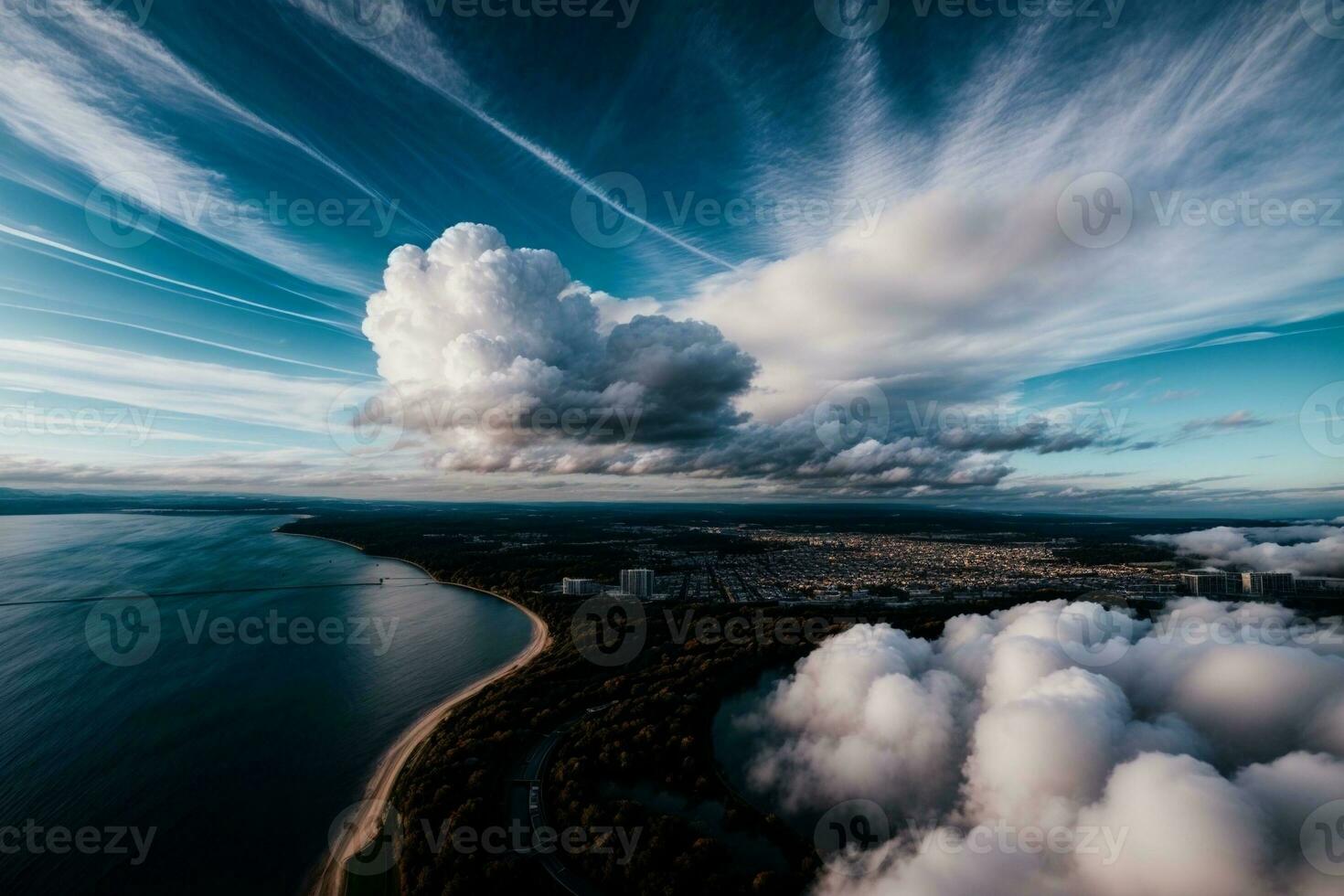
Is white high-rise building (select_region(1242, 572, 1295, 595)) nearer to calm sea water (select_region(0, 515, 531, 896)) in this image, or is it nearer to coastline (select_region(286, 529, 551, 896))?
coastline (select_region(286, 529, 551, 896))

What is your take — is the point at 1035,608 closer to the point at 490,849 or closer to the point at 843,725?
the point at 843,725

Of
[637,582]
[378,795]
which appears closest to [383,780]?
[378,795]

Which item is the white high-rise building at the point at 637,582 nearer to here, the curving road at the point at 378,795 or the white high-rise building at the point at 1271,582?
the curving road at the point at 378,795

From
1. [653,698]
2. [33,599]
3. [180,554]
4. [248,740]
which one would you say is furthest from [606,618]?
[180,554]

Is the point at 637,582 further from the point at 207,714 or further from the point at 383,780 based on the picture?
the point at 383,780

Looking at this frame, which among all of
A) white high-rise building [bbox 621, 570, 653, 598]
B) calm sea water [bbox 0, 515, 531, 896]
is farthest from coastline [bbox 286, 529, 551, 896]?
white high-rise building [bbox 621, 570, 653, 598]
